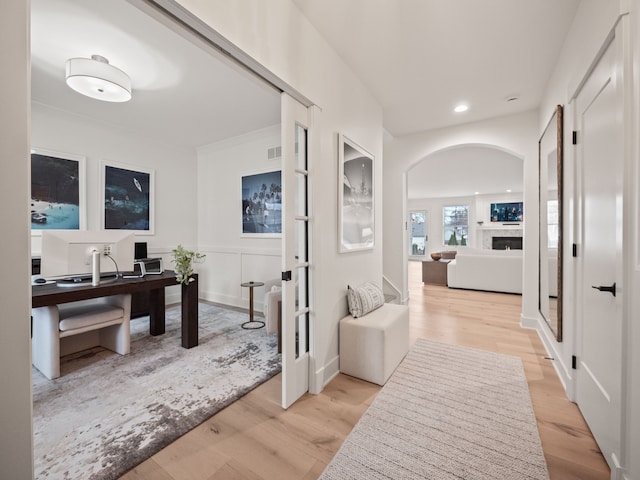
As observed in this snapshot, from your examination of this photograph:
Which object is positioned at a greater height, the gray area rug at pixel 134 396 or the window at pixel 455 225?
the window at pixel 455 225

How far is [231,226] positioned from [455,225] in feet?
34.4

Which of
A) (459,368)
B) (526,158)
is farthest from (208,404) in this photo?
(526,158)

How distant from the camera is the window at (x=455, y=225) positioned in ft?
39.1

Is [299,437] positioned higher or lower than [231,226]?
lower

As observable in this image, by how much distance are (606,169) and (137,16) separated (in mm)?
3216

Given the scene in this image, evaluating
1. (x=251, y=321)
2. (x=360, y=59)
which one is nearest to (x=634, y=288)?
(x=360, y=59)

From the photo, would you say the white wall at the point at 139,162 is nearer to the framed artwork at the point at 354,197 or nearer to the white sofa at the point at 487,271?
the framed artwork at the point at 354,197

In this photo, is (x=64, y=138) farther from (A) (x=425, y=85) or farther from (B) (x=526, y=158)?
(B) (x=526, y=158)

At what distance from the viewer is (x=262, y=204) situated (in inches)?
173

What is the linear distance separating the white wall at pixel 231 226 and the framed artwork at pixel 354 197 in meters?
1.69

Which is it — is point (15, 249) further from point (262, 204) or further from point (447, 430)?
point (262, 204)

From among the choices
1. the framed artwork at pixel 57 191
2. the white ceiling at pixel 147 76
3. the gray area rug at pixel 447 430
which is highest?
the white ceiling at pixel 147 76

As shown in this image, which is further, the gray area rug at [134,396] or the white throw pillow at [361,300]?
the white throw pillow at [361,300]

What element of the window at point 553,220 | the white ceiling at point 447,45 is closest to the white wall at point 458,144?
the white ceiling at point 447,45
